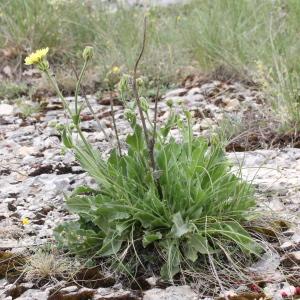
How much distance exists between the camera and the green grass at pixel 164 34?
16.5ft

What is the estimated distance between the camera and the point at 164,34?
5.90 m

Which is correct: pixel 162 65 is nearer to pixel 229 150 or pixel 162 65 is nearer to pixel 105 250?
pixel 229 150

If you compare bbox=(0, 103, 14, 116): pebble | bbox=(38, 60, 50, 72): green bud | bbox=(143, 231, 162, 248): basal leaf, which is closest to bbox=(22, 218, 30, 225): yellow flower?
bbox=(143, 231, 162, 248): basal leaf

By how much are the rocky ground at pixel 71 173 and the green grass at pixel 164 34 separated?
0.30m

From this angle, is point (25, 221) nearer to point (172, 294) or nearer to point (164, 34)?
point (172, 294)

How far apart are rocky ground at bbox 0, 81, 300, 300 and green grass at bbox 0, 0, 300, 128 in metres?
0.30

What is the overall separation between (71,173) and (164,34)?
9.18 ft

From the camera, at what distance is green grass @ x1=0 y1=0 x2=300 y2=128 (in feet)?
16.5

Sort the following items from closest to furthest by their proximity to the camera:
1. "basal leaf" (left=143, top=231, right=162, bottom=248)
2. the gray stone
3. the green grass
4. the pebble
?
the gray stone → "basal leaf" (left=143, top=231, right=162, bottom=248) → the pebble → the green grass

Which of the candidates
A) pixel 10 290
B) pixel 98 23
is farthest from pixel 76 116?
pixel 98 23

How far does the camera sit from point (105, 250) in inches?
90.3

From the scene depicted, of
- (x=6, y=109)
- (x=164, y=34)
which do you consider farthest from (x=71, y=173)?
(x=164, y=34)

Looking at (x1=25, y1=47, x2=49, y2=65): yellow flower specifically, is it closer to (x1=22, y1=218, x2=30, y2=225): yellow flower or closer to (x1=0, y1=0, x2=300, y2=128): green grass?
(x1=22, y1=218, x2=30, y2=225): yellow flower

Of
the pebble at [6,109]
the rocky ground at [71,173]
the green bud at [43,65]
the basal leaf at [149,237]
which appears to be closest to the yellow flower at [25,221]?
the rocky ground at [71,173]
